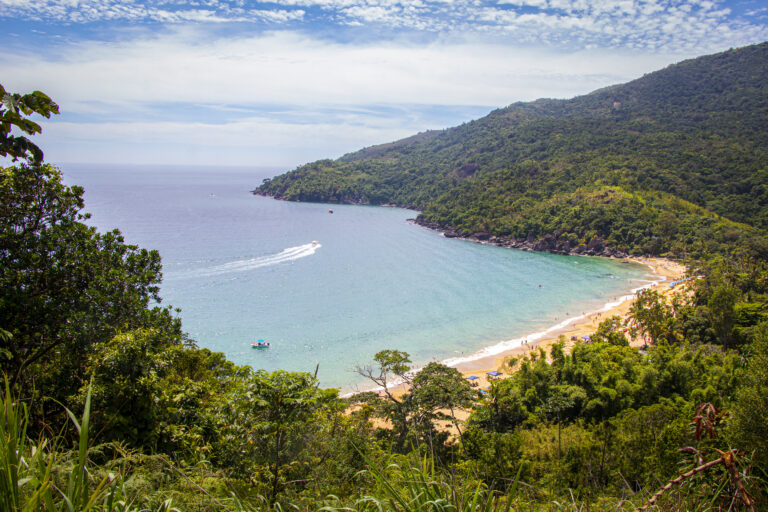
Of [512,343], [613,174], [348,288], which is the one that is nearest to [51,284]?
[512,343]

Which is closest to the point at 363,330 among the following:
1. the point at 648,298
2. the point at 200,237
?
the point at 648,298

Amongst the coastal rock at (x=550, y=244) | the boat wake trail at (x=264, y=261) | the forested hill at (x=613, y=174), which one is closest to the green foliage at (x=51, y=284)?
the boat wake trail at (x=264, y=261)

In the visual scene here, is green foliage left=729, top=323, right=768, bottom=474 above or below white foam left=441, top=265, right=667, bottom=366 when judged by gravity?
above

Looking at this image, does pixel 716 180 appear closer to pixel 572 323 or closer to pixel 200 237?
pixel 572 323

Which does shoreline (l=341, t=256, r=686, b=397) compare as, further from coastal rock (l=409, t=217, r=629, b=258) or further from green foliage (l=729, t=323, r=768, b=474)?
coastal rock (l=409, t=217, r=629, b=258)

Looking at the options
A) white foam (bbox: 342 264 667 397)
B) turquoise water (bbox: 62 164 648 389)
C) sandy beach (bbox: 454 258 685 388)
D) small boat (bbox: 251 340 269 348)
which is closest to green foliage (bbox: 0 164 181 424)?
white foam (bbox: 342 264 667 397)

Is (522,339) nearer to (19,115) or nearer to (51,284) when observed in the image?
(51,284)
